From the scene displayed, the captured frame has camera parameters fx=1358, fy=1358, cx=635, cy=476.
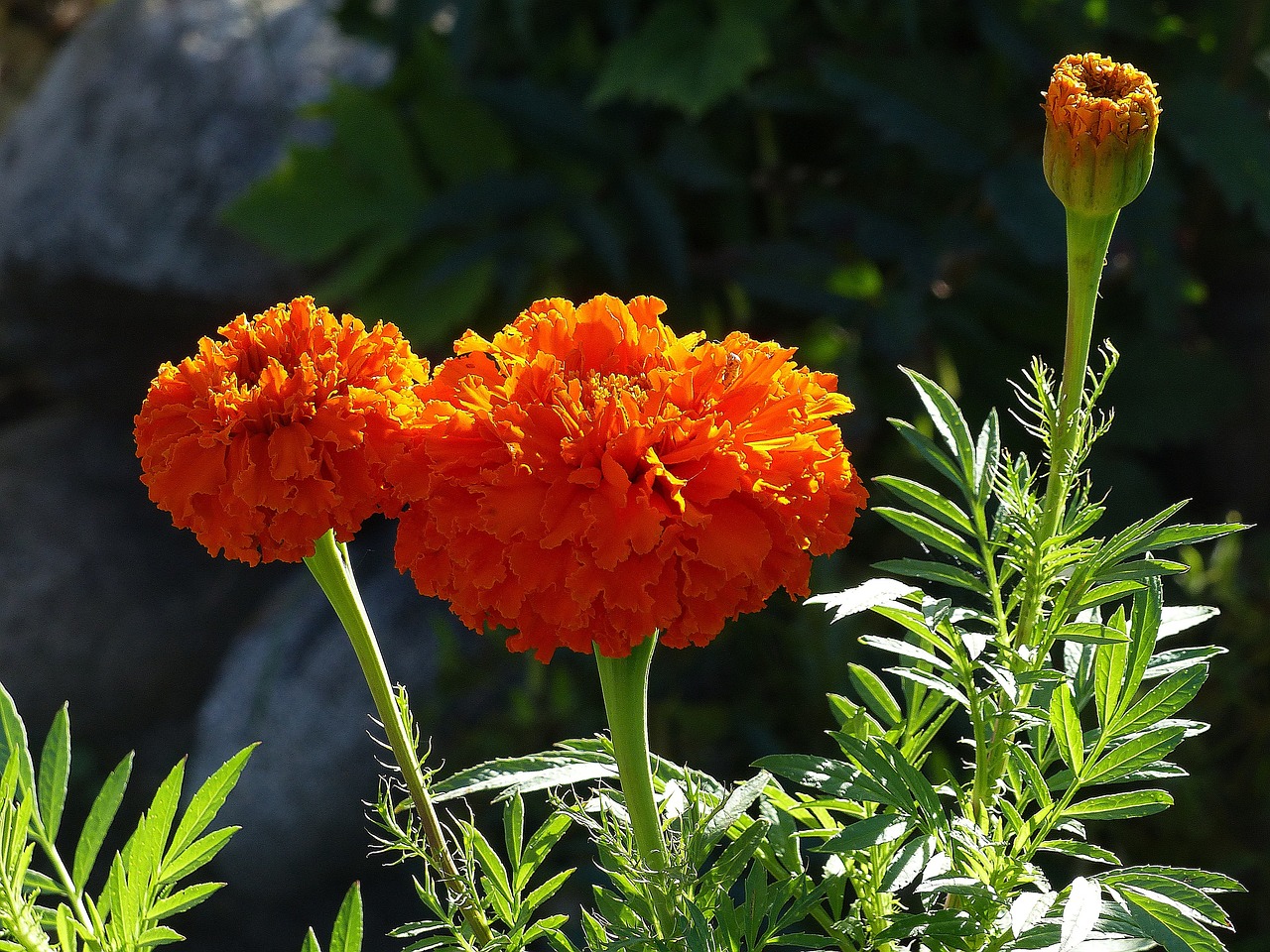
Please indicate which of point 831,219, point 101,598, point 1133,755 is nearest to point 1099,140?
point 1133,755

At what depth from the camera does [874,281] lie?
6.31 ft

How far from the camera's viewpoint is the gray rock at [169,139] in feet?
8.00

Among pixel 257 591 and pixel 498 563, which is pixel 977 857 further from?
pixel 257 591

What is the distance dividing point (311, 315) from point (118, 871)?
0.78 feet

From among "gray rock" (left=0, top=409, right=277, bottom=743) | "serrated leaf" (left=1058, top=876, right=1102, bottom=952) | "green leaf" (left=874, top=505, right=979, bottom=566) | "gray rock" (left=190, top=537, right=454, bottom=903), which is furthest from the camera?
"gray rock" (left=0, top=409, right=277, bottom=743)

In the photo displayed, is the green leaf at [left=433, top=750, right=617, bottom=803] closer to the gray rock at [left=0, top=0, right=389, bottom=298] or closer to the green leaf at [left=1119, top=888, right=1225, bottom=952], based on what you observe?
the green leaf at [left=1119, top=888, right=1225, bottom=952]

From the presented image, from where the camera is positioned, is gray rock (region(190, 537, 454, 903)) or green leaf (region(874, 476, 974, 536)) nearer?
green leaf (region(874, 476, 974, 536))

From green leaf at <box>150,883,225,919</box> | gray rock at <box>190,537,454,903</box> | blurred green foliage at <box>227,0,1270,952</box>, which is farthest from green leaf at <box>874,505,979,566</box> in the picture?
gray rock at <box>190,537,454,903</box>

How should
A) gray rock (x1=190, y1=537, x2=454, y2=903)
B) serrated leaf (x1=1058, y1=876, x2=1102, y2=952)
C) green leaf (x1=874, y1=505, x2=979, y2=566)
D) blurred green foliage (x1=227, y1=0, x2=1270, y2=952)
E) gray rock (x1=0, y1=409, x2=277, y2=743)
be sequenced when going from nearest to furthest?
serrated leaf (x1=1058, y1=876, x2=1102, y2=952)
green leaf (x1=874, y1=505, x2=979, y2=566)
blurred green foliage (x1=227, y1=0, x2=1270, y2=952)
gray rock (x1=190, y1=537, x2=454, y2=903)
gray rock (x1=0, y1=409, x2=277, y2=743)

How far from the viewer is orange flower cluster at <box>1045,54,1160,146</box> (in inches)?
20.1

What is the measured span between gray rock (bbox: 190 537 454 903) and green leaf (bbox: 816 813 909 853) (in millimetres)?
1534

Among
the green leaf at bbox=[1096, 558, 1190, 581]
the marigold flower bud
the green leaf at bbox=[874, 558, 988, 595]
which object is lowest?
the green leaf at bbox=[874, 558, 988, 595]

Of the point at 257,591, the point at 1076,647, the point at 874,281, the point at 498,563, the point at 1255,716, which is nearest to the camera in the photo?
the point at 498,563

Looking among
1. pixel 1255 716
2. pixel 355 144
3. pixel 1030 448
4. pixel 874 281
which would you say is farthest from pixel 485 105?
pixel 1255 716
